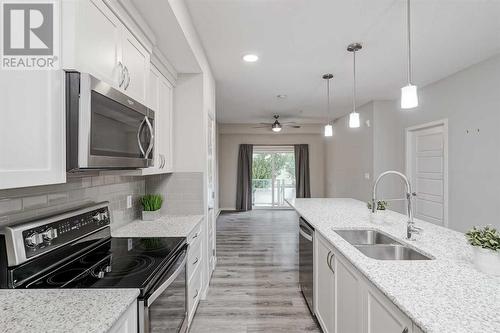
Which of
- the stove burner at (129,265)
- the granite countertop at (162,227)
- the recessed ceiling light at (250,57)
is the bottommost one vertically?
the stove burner at (129,265)

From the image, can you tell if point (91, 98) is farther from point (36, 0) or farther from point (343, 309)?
point (343, 309)

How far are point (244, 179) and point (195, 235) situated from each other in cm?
570

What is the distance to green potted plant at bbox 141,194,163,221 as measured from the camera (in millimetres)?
2521

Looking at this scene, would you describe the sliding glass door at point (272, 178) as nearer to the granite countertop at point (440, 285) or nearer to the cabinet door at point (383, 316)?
the granite countertop at point (440, 285)

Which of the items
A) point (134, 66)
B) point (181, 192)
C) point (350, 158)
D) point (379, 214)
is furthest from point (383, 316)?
point (350, 158)

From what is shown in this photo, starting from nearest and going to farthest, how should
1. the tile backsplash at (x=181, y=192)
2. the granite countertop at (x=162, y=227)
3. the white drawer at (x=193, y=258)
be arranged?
the granite countertop at (x=162, y=227) → the white drawer at (x=193, y=258) → the tile backsplash at (x=181, y=192)

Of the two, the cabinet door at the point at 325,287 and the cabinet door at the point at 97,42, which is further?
the cabinet door at the point at 325,287

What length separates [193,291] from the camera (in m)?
2.24

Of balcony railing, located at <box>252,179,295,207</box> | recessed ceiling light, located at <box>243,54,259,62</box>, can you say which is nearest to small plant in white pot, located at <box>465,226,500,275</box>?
recessed ceiling light, located at <box>243,54,259,62</box>

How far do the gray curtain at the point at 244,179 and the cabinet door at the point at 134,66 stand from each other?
623 cm

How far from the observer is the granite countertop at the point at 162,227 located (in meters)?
2.01

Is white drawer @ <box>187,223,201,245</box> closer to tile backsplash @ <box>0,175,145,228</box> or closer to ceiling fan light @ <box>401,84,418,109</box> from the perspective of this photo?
tile backsplash @ <box>0,175,145,228</box>

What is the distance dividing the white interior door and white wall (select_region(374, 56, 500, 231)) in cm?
13

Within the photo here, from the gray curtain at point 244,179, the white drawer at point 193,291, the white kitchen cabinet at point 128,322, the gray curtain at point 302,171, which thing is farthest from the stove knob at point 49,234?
the gray curtain at point 302,171
